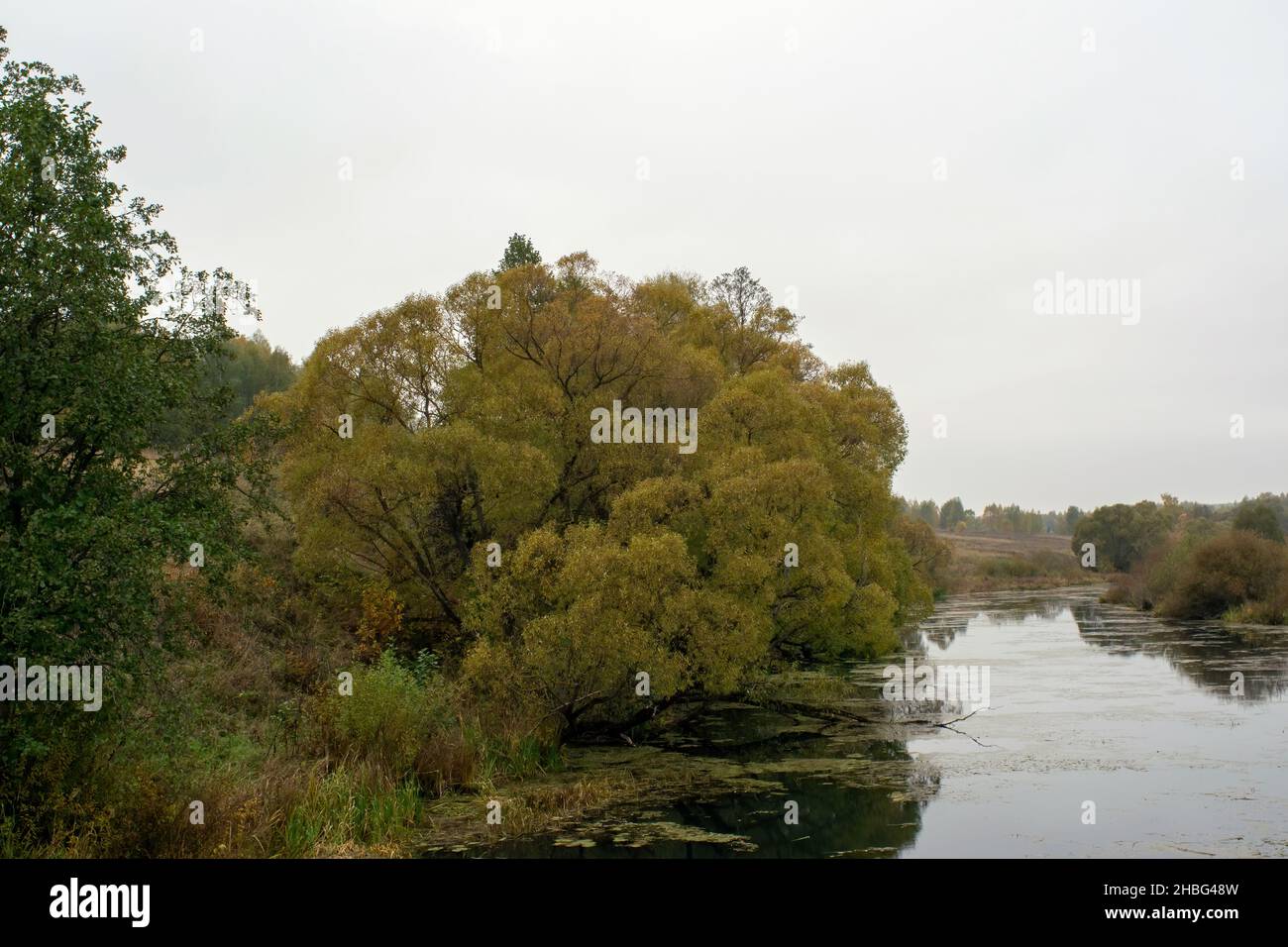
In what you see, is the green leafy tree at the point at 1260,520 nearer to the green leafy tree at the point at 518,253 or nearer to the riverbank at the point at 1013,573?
the riverbank at the point at 1013,573

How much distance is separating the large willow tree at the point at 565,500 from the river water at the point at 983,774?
7.33ft

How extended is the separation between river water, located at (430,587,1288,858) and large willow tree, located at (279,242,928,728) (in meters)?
2.23

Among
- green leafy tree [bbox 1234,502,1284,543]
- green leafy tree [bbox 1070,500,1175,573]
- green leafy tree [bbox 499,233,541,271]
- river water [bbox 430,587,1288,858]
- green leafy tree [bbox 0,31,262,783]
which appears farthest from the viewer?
green leafy tree [bbox 1070,500,1175,573]

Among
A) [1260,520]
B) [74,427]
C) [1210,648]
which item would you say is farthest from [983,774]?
[1260,520]

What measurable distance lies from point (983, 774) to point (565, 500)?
1363 cm

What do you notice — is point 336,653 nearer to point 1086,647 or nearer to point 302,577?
point 302,577

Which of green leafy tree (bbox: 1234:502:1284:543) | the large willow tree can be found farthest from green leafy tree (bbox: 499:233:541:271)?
green leafy tree (bbox: 1234:502:1284:543)

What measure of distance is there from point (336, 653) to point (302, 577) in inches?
148

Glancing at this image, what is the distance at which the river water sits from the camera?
1677 cm

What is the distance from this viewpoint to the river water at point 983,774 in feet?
55.0

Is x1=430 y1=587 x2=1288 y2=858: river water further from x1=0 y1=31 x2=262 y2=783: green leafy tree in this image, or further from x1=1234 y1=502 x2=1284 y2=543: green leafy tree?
x1=1234 y1=502 x2=1284 y2=543: green leafy tree

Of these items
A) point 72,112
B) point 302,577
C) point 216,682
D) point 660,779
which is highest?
point 72,112

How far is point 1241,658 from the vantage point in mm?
37844
